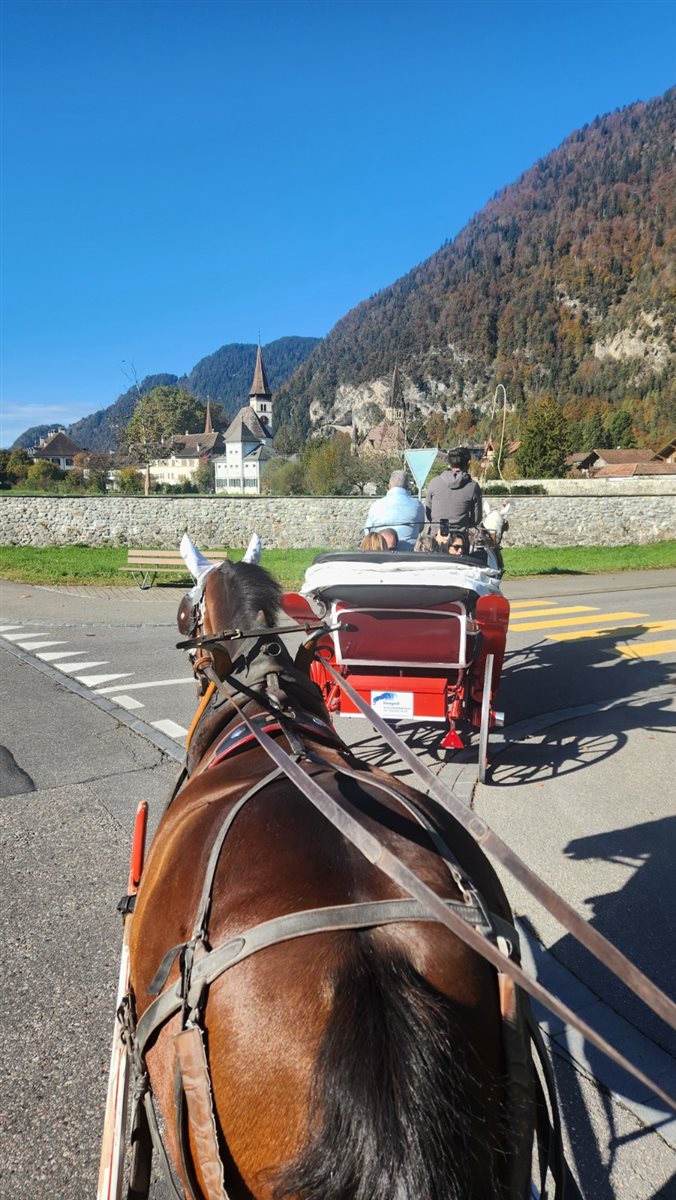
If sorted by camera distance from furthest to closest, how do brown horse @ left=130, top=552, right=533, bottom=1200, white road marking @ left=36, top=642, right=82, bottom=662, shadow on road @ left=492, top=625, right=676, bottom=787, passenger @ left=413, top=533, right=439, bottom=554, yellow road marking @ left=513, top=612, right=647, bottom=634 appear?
yellow road marking @ left=513, top=612, right=647, bottom=634 < white road marking @ left=36, top=642, right=82, bottom=662 < passenger @ left=413, top=533, right=439, bottom=554 < shadow on road @ left=492, top=625, right=676, bottom=787 < brown horse @ left=130, top=552, right=533, bottom=1200

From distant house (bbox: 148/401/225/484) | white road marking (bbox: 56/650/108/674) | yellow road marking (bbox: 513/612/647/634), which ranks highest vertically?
distant house (bbox: 148/401/225/484)

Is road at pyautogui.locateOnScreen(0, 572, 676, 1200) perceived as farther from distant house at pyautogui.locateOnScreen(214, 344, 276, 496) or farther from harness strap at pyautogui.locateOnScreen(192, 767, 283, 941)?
distant house at pyautogui.locateOnScreen(214, 344, 276, 496)

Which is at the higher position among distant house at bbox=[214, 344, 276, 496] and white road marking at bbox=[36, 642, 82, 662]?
distant house at bbox=[214, 344, 276, 496]

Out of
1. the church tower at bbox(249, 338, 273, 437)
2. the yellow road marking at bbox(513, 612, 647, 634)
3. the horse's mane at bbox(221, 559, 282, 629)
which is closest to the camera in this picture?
the horse's mane at bbox(221, 559, 282, 629)

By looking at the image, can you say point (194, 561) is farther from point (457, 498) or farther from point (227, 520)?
point (227, 520)

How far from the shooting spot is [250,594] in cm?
331

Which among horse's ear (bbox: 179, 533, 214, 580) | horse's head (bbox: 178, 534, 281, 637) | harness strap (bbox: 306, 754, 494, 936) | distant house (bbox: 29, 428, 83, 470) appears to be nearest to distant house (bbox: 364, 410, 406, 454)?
horse's ear (bbox: 179, 533, 214, 580)

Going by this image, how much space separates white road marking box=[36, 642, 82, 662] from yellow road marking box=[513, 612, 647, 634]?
6239 millimetres

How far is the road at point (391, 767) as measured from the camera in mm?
2692

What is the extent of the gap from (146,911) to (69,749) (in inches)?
189

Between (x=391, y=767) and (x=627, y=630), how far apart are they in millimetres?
Result: 7105

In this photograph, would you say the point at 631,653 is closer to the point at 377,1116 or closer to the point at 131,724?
the point at 131,724

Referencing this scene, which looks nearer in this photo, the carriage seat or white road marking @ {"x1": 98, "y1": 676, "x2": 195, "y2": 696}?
the carriage seat

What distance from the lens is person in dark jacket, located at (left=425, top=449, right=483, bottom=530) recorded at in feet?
26.7
